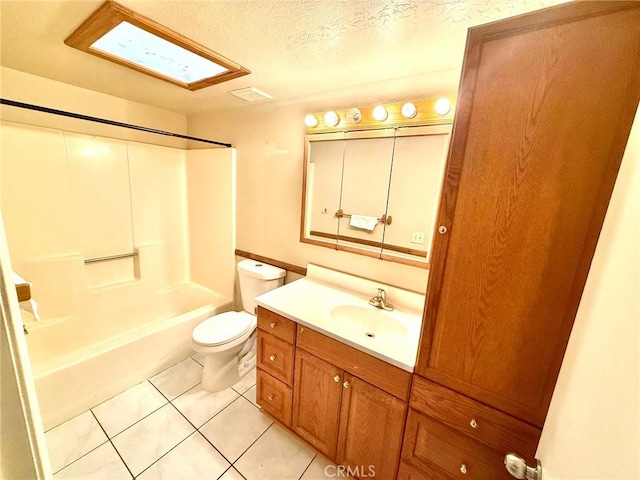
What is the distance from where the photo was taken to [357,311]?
1.48m

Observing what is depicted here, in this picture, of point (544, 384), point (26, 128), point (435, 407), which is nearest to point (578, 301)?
point (544, 384)

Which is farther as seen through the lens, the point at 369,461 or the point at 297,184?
the point at 297,184

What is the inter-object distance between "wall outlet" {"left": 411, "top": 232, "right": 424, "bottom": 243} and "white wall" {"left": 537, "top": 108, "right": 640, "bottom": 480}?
2.58 ft

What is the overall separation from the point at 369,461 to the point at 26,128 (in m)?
2.89

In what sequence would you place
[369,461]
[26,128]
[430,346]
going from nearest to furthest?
[430,346] → [369,461] → [26,128]

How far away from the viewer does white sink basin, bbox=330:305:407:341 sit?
4.42 ft

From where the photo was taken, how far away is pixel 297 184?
183cm

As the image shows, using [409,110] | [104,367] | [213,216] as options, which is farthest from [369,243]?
[104,367]

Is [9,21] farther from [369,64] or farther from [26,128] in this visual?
[369,64]

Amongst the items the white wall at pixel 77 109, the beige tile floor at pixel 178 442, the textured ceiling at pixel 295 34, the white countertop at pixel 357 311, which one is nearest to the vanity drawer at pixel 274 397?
the beige tile floor at pixel 178 442

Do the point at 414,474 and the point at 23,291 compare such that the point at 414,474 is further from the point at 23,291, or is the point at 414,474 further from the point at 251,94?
the point at 251,94

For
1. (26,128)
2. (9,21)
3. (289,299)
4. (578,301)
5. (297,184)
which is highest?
(9,21)

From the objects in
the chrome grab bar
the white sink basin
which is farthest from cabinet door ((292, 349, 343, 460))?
the chrome grab bar

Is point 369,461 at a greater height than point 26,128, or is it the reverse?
point 26,128
